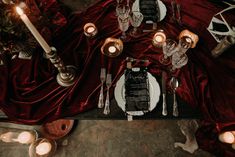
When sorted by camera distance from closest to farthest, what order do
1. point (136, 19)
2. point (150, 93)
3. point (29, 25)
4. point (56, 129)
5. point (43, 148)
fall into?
point (29, 25) < point (150, 93) < point (136, 19) < point (43, 148) < point (56, 129)

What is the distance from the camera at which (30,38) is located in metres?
1.20

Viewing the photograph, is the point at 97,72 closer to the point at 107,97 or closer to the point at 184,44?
the point at 107,97

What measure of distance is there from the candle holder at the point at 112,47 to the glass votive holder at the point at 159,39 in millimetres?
203

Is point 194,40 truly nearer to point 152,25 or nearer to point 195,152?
point 152,25

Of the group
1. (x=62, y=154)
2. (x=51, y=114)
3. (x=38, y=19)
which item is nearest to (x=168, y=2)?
(x=38, y=19)

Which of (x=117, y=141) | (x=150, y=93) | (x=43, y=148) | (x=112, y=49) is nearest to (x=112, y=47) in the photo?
(x=112, y=49)

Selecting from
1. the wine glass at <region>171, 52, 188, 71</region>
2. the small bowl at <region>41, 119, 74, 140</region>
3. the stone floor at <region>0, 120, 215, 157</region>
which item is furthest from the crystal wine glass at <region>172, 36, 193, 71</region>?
the small bowl at <region>41, 119, 74, 140</region>

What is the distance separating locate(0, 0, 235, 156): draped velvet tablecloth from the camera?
1.24 metres

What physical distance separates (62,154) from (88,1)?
1.21 m

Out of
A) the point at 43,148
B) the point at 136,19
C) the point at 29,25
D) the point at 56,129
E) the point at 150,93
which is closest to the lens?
the point at 29,25

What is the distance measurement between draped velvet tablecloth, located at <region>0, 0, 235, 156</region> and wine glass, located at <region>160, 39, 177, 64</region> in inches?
1.6

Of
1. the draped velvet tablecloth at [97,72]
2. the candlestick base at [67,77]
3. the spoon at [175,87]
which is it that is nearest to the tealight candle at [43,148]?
the draped velvet tablecloth at [97,72]

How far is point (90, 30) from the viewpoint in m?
1.40

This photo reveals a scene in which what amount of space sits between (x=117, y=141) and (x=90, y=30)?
86 cm
